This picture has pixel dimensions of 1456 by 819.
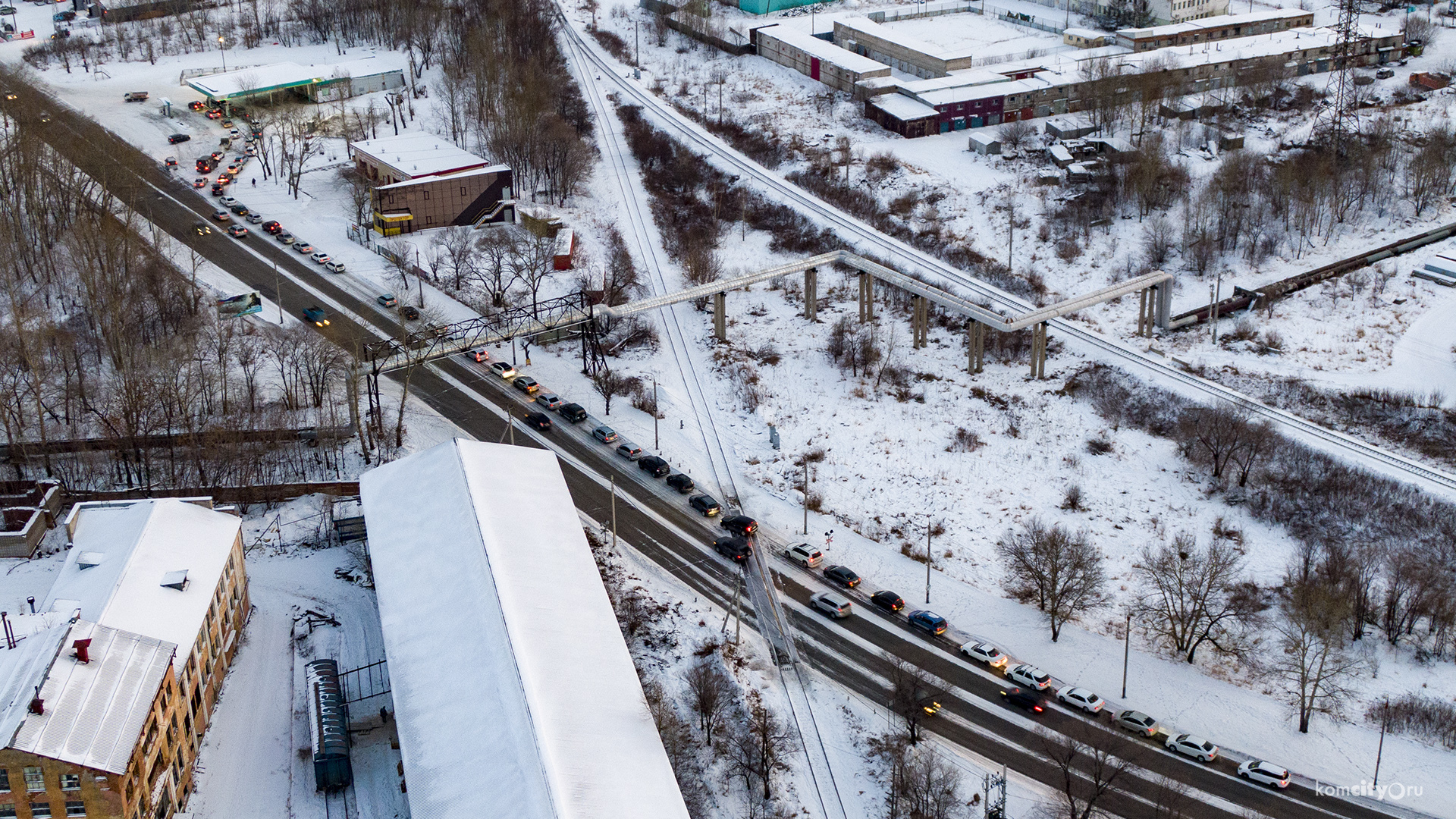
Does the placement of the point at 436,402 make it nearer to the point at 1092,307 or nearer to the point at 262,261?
the point at 262,261

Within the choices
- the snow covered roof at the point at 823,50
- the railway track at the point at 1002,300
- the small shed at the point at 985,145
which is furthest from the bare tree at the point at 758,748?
the snow covered roof at the point at 823,50

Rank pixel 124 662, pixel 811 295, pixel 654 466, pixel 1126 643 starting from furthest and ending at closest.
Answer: pixel 811 295 → pixel 654 466 → pixel 1126 643 → pixel 124 662

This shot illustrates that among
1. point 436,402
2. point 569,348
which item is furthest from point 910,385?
point 436,402

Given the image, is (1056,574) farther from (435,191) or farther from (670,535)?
(435,191)

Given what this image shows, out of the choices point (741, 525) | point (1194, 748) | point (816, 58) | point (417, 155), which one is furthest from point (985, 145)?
point (1194, 748)

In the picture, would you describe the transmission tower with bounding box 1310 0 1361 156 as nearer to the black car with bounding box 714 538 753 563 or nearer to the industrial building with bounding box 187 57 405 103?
the black car with bounding box 714 538 753 563

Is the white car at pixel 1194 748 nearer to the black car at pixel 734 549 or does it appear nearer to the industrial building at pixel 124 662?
the black car at pixel 734 549
